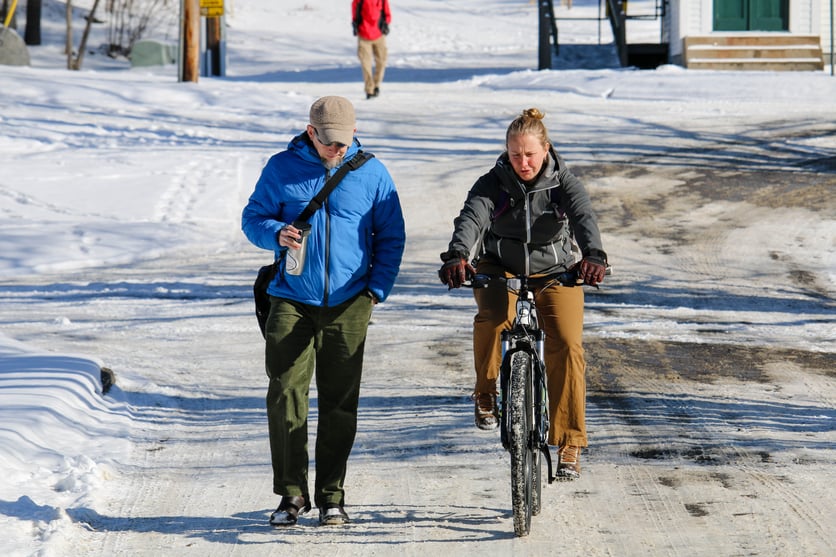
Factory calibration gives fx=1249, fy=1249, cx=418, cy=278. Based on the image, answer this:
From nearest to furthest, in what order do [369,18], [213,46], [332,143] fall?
[332,143] < [369,18] < [213,46]

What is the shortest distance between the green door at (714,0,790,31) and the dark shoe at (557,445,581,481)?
72.7 feet

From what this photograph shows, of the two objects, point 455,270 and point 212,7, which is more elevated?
point 212,7

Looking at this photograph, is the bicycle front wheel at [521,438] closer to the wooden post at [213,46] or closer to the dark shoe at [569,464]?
the dark shoe at [569,464]

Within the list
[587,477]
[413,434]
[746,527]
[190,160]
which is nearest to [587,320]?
[413,434]

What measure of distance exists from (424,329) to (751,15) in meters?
18.9

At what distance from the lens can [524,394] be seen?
5.18 m

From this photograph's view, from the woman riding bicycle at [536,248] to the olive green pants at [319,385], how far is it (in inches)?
23.6

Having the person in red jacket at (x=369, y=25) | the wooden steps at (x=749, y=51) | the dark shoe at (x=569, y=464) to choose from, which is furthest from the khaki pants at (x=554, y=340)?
the wooden steps at (x=749, y=51)

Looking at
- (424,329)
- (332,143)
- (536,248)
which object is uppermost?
(332,143)

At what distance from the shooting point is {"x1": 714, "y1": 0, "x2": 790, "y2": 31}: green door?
26.3 meters

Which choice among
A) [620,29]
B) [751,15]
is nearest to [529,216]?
[751,15]

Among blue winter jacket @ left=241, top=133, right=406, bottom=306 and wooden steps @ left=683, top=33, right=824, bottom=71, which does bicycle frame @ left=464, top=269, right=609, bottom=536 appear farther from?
wooden steps @ left=683, top=33, right=824, bottom=71

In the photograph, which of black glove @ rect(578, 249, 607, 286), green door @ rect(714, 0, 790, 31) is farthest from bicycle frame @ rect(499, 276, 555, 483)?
green door @ rect(714, 0, 790, 31)

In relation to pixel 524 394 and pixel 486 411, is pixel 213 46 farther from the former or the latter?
pixel 524 394
